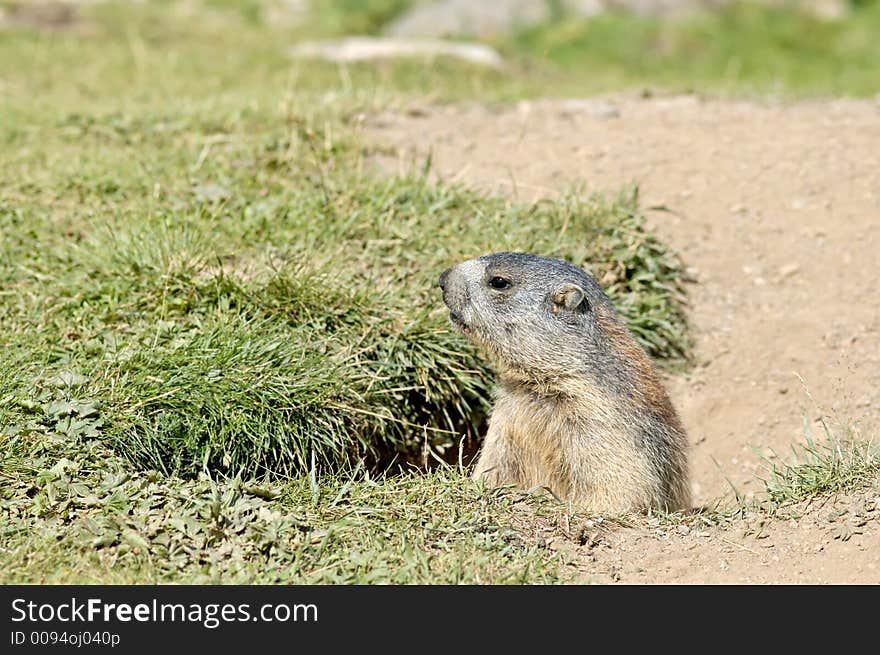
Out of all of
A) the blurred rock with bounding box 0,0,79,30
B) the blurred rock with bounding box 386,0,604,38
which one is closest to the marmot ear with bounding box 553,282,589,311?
the blurred rock with bounding box 0,0,79,30

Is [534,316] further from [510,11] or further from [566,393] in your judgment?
[510,11]

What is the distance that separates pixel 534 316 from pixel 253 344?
1.22m

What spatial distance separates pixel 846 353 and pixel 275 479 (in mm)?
2881

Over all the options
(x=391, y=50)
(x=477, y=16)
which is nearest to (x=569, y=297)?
(x=391, y=50)

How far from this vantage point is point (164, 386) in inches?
176

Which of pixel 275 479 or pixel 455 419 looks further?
pixel 455 419

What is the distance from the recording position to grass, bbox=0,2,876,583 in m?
3.70

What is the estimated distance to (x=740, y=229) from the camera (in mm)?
6320

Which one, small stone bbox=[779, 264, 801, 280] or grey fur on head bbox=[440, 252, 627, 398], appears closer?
grey fur on head bbox=[440, 252, 627, 398]

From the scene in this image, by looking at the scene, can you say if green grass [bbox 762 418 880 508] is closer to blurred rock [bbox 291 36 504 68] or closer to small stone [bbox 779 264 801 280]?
small stone [bbox 779 264 801 280]

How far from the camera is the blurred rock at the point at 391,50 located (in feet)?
36.3
